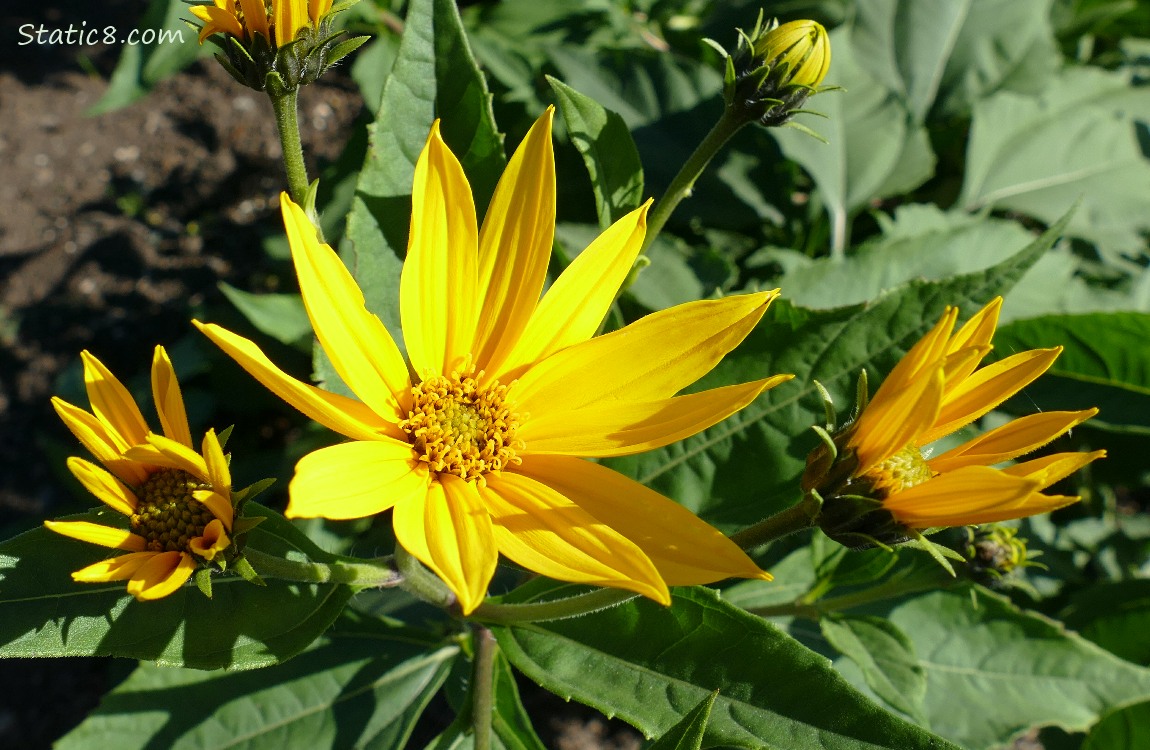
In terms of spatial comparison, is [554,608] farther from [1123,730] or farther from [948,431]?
[1123,730]

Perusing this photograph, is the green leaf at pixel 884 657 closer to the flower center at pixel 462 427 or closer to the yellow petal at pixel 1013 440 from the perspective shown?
the yellow petal at pixel 1013 440

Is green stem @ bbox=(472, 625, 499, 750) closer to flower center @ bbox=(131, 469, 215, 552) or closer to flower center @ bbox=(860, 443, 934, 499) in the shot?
flower center @ bbox=(131, 469, 215, 552)

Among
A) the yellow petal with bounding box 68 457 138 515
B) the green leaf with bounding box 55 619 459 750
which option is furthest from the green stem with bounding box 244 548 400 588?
the green leaf with bounding box 55 619 459 750

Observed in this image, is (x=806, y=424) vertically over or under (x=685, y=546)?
under

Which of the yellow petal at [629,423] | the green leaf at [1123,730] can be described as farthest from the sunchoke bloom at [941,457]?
the green leaf at [1123,730]

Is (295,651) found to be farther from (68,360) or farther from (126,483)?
(68,360)

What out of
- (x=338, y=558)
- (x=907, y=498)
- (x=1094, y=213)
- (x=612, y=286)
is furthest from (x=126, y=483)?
(x=1094, y=213)
